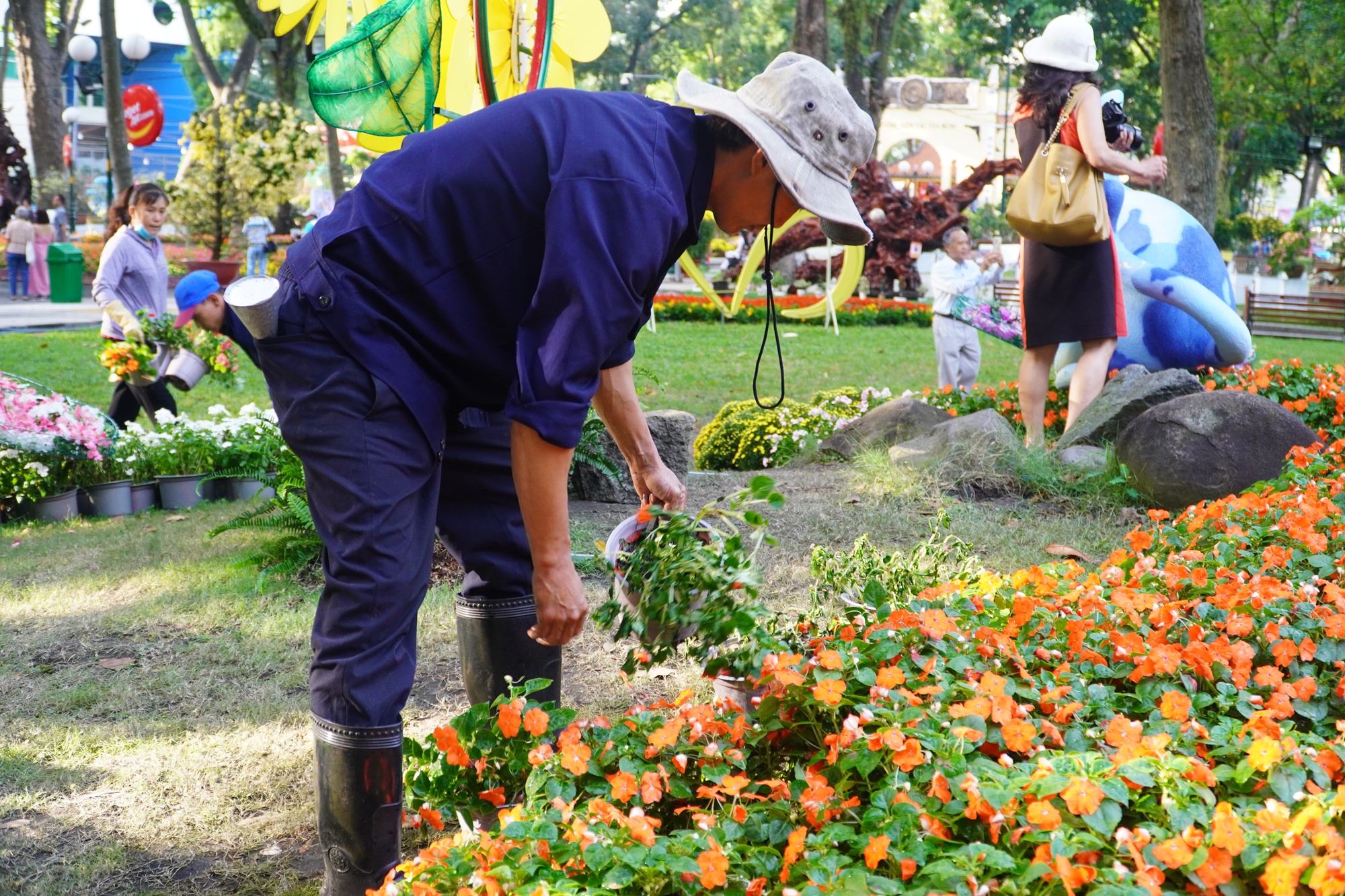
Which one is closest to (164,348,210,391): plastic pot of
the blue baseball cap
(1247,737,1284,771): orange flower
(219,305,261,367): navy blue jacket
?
the blue baseball cap

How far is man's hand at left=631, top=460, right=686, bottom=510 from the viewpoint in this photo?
2805 mm

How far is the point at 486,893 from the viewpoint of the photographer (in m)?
1.91

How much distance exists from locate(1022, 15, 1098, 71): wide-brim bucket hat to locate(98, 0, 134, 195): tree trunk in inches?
478

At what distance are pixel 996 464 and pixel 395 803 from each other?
4361 millimetres

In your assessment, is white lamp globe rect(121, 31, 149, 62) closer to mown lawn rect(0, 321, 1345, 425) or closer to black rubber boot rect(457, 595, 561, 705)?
mown lawn rect(0, 321, 1345, 425)

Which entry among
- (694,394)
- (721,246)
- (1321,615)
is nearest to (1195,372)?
(694,394)

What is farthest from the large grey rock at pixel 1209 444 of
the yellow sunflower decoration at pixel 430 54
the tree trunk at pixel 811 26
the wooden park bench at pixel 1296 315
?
the wooden park bench at pixel 1296 315

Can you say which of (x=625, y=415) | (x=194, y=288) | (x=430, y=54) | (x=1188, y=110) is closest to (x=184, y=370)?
(x=430, y=54)

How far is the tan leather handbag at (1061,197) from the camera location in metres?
6.04

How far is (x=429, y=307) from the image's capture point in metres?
2.30

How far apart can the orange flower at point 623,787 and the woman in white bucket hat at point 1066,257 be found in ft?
15.9

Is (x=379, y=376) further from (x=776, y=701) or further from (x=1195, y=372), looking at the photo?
(x=1195, y=372)

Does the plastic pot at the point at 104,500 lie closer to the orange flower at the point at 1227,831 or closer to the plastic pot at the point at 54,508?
the plastic pot at the point at 54,508

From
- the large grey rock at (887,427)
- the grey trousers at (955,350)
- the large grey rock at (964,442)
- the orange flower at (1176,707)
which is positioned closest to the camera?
the orange flower at (1176,707)
